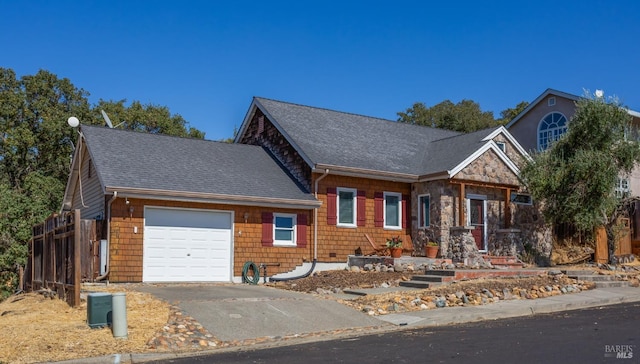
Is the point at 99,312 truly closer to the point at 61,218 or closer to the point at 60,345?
the point at 60,345

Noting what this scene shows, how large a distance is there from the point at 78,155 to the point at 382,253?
1082 centimetres

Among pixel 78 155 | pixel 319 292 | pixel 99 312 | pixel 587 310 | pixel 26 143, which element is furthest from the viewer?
pixel 26 143

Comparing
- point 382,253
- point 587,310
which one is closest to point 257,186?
point 382,253

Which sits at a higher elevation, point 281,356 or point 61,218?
point 61,218

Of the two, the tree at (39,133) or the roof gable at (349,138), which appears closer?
the roof gable at (349,138)

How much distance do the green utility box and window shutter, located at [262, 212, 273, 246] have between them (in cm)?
904

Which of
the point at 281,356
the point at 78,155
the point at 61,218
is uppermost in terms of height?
the point at 78,155

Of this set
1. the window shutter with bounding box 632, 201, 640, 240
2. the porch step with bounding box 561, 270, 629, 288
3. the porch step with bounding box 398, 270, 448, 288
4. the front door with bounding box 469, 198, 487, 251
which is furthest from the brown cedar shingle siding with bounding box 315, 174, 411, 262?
the window shutter with bounding box 632, 201, 640, 240

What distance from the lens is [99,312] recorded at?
11.3 metres

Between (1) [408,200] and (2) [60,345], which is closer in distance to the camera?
(2) [60,345]

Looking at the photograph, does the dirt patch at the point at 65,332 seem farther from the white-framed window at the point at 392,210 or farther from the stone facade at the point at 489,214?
the stone facade at the point at 489,214

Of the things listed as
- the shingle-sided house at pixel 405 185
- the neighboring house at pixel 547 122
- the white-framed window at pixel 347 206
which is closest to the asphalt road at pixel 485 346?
the shingle-sided house at pixel 405 185

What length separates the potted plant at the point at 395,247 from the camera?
829 inches

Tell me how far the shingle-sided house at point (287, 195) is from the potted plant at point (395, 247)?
0.96 meters
